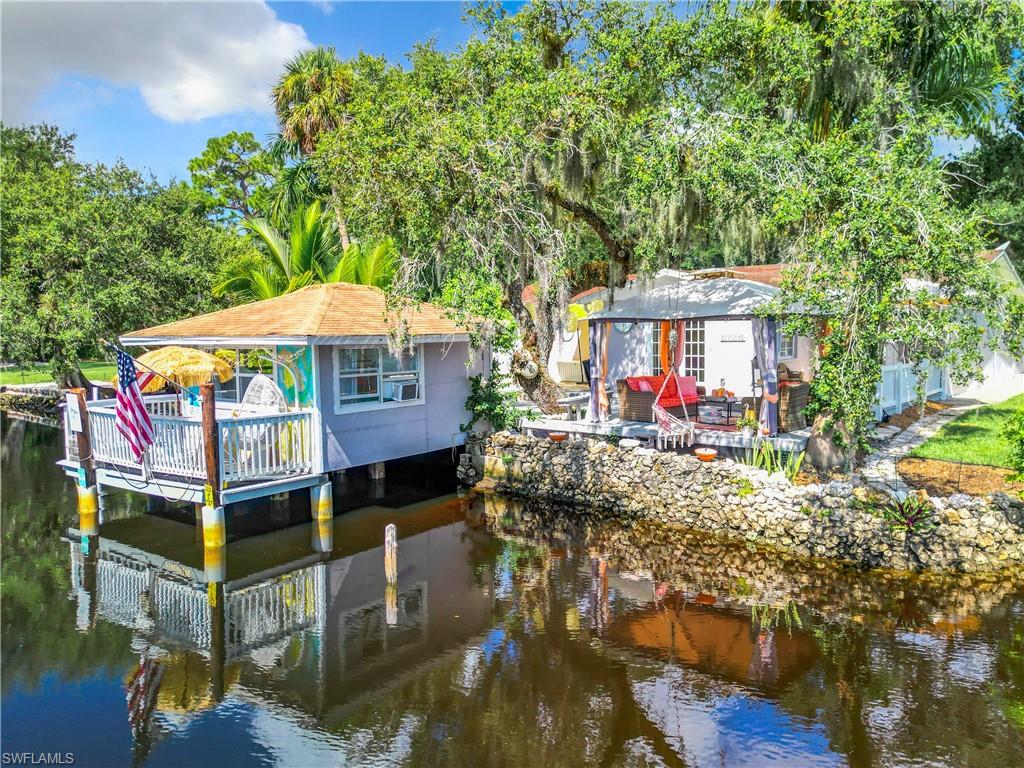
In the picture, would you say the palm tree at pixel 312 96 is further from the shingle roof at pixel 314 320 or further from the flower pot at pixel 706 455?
the flower pot at pixel 706 455

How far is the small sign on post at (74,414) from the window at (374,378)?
4.39 meters

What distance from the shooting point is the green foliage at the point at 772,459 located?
39.7 feet

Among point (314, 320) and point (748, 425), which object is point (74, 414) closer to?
point (314, 320)

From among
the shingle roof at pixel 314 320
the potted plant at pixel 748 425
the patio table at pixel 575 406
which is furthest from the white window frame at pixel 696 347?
the shingle roof at pixel 314 320

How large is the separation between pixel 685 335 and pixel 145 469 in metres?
14.5

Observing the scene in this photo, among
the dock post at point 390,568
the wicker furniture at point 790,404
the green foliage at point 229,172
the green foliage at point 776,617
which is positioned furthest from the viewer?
the green foliage at point 229,172

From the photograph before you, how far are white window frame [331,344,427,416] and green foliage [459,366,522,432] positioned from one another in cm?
144

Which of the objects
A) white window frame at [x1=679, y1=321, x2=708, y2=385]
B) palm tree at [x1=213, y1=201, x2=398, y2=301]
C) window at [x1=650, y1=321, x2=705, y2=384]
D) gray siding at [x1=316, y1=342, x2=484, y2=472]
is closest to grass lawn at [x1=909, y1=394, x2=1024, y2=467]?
white window frame at [x1=679, y1=321, x2=708, y2=385]

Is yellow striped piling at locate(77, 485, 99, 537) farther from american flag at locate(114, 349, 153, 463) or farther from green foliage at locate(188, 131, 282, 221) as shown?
green foliage at locate(188, 131, 282, 221)

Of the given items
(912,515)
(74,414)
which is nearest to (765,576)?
(912,515)

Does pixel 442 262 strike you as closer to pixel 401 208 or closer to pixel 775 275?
pixel 401 208

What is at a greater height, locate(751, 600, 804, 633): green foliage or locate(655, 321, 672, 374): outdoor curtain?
locate(655, 321, 672, 374): outdoor curtain

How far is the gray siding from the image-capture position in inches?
476

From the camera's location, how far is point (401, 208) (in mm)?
12961
